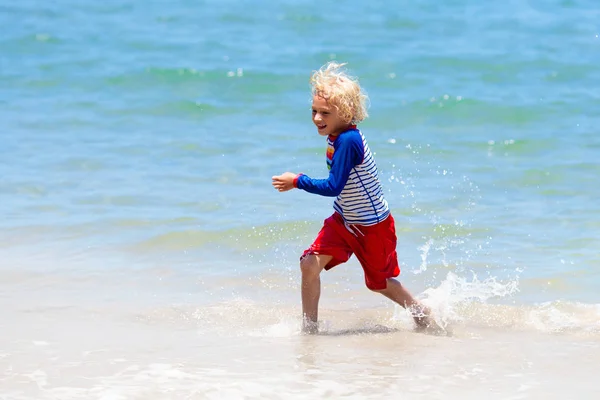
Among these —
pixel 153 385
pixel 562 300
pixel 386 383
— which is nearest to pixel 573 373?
pixel 386 383

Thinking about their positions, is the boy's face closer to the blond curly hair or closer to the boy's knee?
the blond curly hair

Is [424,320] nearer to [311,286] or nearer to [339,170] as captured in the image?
[311,286]

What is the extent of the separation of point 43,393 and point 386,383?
131 centimetres

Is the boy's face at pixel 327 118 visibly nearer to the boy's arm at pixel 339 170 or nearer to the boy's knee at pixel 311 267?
the boy's arm at pixel 339 170

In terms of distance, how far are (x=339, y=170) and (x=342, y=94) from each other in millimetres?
347

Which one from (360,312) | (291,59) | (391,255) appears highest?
(291,59)

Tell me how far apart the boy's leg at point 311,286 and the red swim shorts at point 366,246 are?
0.12ft

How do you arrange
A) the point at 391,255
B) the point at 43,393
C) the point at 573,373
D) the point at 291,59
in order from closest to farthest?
the point at 43,393, the point at 573,373, the point at 391,255, the point at 291,59

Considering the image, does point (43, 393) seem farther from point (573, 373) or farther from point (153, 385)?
point (573, 373)

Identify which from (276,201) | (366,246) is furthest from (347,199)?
(276,201)

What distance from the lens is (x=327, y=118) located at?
440cm

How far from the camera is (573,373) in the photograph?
Answer: 396cm

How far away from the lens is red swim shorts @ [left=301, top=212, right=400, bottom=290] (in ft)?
15.0

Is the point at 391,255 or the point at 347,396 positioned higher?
the point at 391,255
